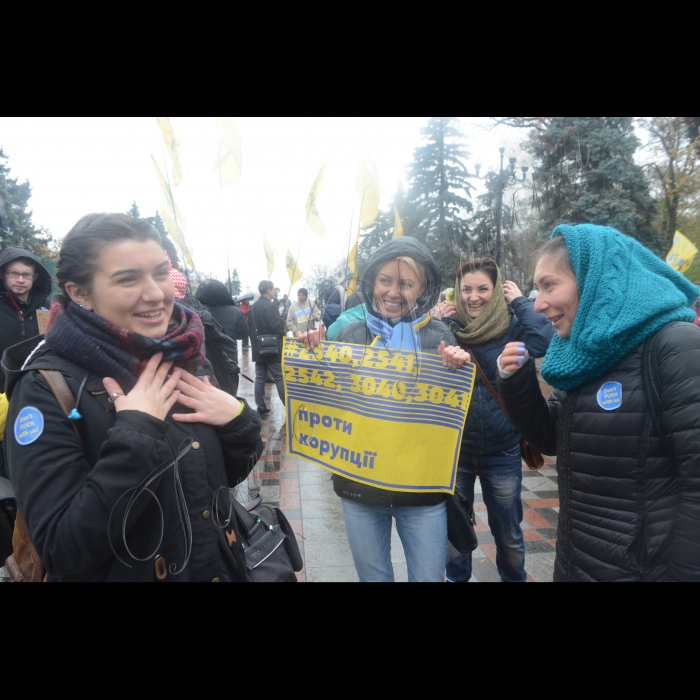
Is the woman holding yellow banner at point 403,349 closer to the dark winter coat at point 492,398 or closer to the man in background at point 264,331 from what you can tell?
the dark winter coat at point 492,398

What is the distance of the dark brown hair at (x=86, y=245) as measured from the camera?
1.28 m

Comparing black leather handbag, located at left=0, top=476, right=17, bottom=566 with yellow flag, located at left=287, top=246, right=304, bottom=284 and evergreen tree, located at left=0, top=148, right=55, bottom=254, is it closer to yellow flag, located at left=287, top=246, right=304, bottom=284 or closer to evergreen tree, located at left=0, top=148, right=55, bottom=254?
yellow flag, located at left=287, top=246, right=304, bottom=284

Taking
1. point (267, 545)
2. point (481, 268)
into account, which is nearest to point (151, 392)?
point (267, 545)

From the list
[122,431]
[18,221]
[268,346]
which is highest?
[18,221]

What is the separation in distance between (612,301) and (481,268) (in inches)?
48.1

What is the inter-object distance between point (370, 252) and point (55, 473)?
5.15 feet

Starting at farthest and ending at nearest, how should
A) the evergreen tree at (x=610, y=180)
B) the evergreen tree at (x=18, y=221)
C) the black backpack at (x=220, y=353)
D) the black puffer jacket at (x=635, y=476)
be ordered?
the evergreen tree at (x=18, y=221) < the evergreen tree at (x=610, y=180) < the black backpack at (x=220, y=353) < the black puffer jacket at (x=635, y=476)

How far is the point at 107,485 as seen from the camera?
1.10 m

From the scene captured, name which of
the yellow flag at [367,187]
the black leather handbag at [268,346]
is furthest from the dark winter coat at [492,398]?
the black leather handbag at [268,346]

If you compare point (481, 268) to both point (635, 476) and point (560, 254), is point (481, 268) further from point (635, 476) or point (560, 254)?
point (635, 476)

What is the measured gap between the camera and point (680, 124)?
1012 centimetres

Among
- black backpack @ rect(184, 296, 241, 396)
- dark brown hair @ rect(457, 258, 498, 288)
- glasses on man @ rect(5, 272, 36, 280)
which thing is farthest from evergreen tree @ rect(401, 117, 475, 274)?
glasses on man @ rect(5, 272, 36, 280)

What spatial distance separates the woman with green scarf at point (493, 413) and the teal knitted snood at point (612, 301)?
2.95 feet
